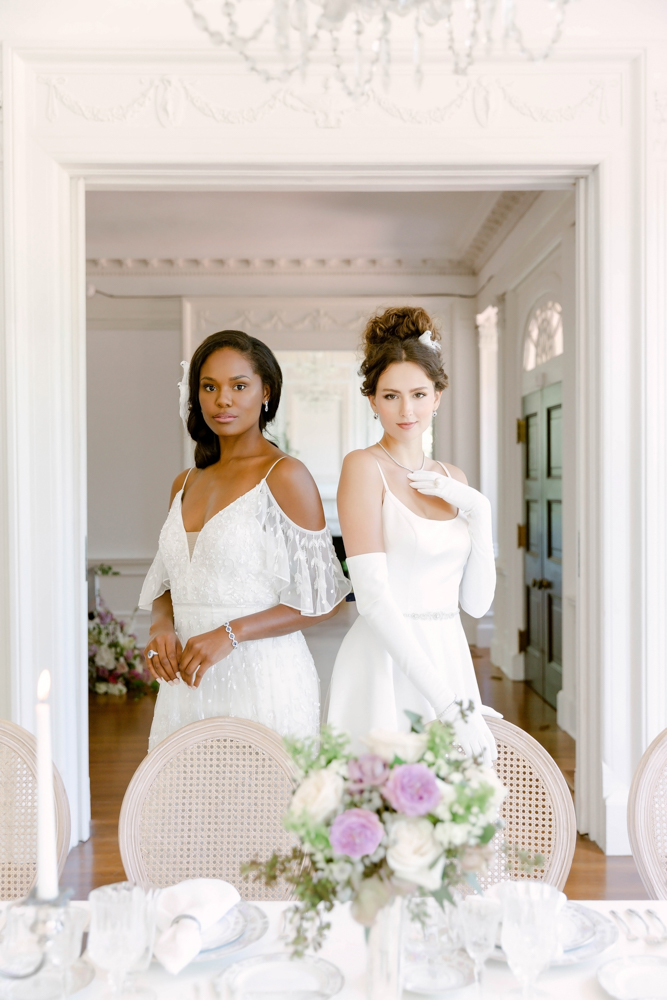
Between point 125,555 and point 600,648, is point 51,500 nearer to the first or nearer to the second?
point 600,648

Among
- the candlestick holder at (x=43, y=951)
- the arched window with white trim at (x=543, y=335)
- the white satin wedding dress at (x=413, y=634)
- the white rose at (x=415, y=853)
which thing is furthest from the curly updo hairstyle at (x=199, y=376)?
the arched window with white trim at (x=543, y=335)

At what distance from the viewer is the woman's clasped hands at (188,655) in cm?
Answer: 193

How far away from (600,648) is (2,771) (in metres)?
2.21

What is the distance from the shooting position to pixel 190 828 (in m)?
1.61

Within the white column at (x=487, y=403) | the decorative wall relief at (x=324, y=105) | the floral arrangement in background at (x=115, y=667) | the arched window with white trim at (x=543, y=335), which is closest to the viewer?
the decorative wall relief at (x=324, y=105)

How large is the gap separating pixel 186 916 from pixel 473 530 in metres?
1.10

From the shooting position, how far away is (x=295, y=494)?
6.68ft

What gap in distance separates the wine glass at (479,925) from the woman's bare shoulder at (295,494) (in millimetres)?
1136

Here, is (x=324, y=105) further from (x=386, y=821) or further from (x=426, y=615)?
(x=386, y=821)

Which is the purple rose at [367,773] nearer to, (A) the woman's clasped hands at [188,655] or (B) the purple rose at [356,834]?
(B) the purple rose at [356,834]

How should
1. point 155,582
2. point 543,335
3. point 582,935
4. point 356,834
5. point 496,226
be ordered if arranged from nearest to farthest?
point 356,834 < point 582,935 < point 155,582 < point 543,335 < point 496,226

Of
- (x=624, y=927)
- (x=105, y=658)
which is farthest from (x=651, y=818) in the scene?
(x=105, y=658)

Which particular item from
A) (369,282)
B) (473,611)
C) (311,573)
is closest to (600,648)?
(473,611)

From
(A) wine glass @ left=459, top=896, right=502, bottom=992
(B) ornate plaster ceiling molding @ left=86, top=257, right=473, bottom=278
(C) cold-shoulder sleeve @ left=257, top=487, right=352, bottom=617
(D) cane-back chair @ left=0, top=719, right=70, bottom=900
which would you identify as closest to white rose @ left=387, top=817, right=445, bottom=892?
(A) wine glass @ left=459, top=896, right=502, bottom=992
